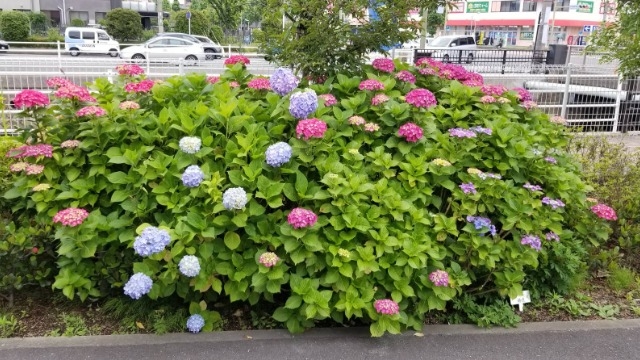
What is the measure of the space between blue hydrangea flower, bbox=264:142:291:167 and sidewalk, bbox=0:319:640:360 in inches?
40.9

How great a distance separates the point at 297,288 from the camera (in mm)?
3115

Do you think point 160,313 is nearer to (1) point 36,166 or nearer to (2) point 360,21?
(1) point 36,166

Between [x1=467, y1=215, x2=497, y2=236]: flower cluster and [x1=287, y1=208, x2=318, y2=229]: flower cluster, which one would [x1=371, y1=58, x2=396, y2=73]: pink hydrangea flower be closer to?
[x1=467, y1=215, x2=497, y2=236]: flower cluster

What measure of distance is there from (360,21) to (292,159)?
185cm

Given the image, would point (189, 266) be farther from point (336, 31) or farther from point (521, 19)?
point (521, 19)

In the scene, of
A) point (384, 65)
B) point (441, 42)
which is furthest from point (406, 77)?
point (441, 42)

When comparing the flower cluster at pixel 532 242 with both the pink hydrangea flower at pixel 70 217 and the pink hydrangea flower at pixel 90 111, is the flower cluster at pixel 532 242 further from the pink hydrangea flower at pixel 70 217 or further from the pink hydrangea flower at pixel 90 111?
the pink hydrangea flower at pixel 90 111

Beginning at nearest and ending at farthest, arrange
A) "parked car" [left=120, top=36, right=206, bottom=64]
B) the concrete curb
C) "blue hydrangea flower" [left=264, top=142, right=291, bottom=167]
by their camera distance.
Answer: the concrete curb, "blue hydrangea flower" [left=264, top=142, right=291, bottom=167], "parked car" [left=120, top=36, right=206, bottom=64]

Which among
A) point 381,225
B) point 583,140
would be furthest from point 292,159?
point 583,140

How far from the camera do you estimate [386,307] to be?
10.1 feet

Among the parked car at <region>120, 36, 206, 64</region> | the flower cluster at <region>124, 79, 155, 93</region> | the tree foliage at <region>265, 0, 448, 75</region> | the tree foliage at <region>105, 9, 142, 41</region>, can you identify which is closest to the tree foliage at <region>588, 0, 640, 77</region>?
the tree foliage at <region>265, 0, 448, 75</region>

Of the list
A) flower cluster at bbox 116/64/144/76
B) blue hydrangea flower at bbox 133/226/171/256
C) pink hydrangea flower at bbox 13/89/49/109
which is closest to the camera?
blue hydrangea flower at bbox 133/226/171/256

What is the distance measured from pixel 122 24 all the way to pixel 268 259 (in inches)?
1588

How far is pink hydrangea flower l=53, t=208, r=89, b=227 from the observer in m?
3.09
